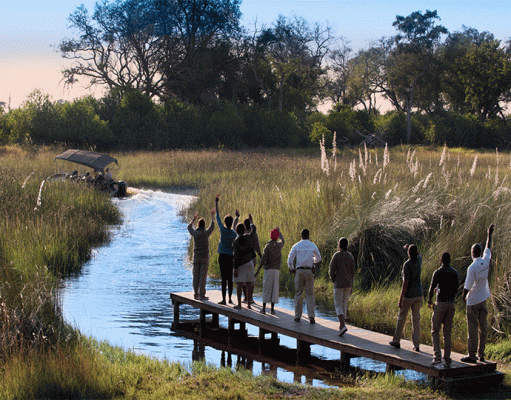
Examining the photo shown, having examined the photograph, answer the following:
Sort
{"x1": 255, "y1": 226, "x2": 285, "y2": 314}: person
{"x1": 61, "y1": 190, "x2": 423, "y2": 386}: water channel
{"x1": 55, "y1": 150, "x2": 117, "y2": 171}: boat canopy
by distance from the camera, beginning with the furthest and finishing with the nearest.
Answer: {"x1": 55, "y1": 150, "x2": 117, "y2": 171}: boat canopy
{"x1": 255, "y1": 226, "x2": 285, "y2": 314}: person
{"x1": 61, "y1": 190, "x2": 423, "y2": 386}: water channel

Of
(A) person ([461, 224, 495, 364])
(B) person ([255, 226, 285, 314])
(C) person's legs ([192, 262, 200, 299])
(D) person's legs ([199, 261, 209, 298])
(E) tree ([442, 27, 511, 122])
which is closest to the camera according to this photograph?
(A) person ([461, 224, 495, 364])

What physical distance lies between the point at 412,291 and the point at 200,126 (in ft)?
145

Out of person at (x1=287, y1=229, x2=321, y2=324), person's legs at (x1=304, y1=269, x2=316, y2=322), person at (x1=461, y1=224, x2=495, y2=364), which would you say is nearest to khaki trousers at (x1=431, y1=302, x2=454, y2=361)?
person at (x1=461, y1=224, x2=495, y2=364)

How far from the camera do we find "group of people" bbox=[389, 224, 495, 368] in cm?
845

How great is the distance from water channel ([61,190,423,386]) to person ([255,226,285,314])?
966mm

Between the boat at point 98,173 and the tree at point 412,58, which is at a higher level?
the tree at point 412,58

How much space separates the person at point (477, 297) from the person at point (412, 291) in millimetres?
632

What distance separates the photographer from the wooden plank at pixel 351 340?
8.45m

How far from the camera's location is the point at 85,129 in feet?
154

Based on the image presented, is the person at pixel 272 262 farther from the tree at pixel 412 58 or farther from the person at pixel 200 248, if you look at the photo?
the tree at pixel 412 58

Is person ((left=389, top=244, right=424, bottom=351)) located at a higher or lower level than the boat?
lower

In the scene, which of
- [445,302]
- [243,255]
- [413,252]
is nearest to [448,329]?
[445,302]

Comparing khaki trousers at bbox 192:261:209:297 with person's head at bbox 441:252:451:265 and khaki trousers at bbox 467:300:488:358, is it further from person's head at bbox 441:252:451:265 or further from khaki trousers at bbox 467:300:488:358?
khaki trousers at bbox 467:300:488:358

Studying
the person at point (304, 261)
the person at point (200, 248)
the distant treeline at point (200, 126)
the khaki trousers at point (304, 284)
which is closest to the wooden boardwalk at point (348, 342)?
the khaki trousers at point (304, 284)
